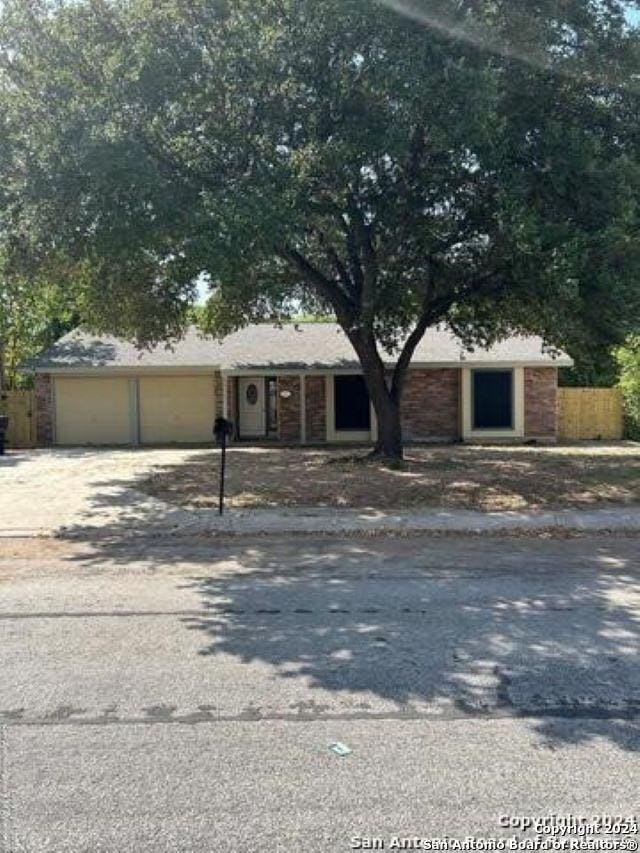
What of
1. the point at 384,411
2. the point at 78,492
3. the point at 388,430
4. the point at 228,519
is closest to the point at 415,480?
the point at 388,430

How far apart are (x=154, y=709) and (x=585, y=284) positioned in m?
9.78

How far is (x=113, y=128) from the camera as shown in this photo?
10.4 metres

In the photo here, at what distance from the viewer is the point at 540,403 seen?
82.2 feet

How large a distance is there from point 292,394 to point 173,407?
12.5 ft

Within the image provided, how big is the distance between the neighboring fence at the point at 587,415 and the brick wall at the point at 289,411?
28.8 ft

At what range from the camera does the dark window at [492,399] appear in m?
24.9

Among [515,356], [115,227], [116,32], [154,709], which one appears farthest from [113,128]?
[515,356]

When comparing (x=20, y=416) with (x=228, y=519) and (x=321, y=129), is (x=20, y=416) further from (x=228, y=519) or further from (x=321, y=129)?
(x=321, y=129)

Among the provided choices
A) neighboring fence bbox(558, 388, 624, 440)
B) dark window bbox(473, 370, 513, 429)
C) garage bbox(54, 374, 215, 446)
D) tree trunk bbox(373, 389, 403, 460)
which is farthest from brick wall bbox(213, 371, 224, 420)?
neighboring fence bbox(558, 388, 624, 440)

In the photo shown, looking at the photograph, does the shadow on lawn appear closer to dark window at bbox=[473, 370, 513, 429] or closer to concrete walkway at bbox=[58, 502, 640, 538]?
concrete walkway at bbox=[58, 502, 640, 538]

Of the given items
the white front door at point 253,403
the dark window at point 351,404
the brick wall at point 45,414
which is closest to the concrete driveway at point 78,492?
the brick wall at point 45,414

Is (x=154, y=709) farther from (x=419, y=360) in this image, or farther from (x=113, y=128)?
(x=419, y=360)

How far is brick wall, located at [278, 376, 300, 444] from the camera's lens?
2512cm

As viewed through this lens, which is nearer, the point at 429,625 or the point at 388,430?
the point at 429,625
